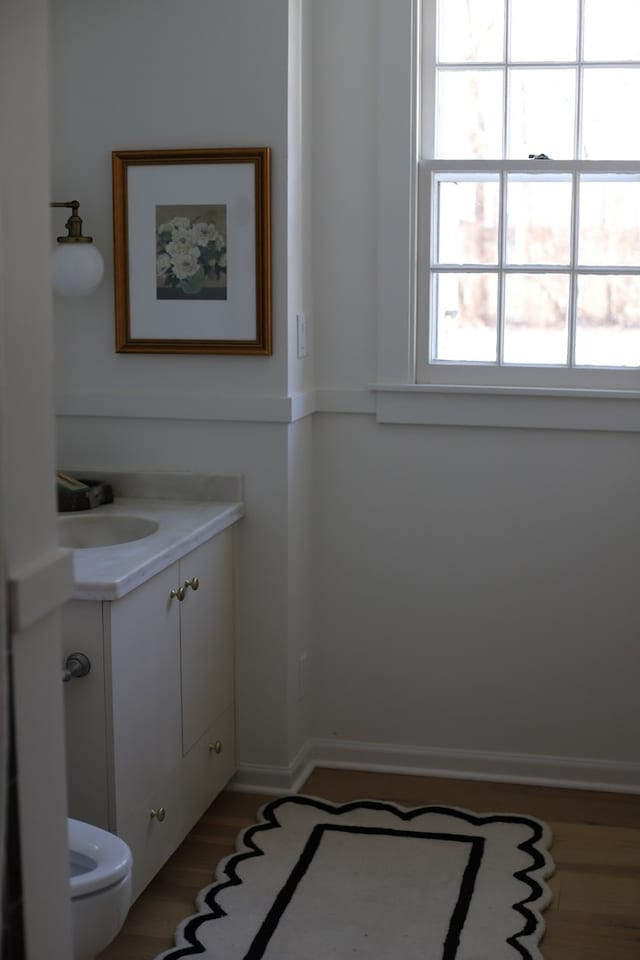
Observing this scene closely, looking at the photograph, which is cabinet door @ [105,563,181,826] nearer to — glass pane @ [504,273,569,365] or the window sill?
the window sill

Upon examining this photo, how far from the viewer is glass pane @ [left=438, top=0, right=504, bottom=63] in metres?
3.32

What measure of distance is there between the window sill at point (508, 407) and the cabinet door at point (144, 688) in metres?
0.94

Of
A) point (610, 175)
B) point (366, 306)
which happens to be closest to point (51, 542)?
point (366, 306)

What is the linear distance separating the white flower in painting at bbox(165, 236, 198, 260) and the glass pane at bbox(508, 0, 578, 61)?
1.08 metres

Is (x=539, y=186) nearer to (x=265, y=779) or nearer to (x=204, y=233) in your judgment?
(x=204, y=233)

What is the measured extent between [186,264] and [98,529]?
75cm

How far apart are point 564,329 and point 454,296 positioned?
0.33 metres

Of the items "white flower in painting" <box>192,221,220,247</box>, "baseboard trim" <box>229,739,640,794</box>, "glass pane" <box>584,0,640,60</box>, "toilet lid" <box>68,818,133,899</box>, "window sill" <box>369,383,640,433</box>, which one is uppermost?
"glass pane" <box>584,0,640,60</box>

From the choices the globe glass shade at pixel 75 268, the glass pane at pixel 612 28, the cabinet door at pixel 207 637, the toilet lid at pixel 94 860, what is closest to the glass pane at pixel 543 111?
the glass pane at pixel 612 28

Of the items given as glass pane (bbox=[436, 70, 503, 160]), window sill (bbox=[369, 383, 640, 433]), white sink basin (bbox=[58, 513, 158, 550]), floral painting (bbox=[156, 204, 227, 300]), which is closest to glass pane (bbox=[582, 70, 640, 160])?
glass pane (bbox=[436, 70, 503, 160])

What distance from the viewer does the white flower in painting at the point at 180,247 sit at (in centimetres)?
320

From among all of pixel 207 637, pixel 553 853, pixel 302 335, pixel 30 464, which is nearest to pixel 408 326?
pixel 302 335

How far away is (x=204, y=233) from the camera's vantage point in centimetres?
319

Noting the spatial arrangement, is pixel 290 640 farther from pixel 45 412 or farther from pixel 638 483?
pixel 45 412
